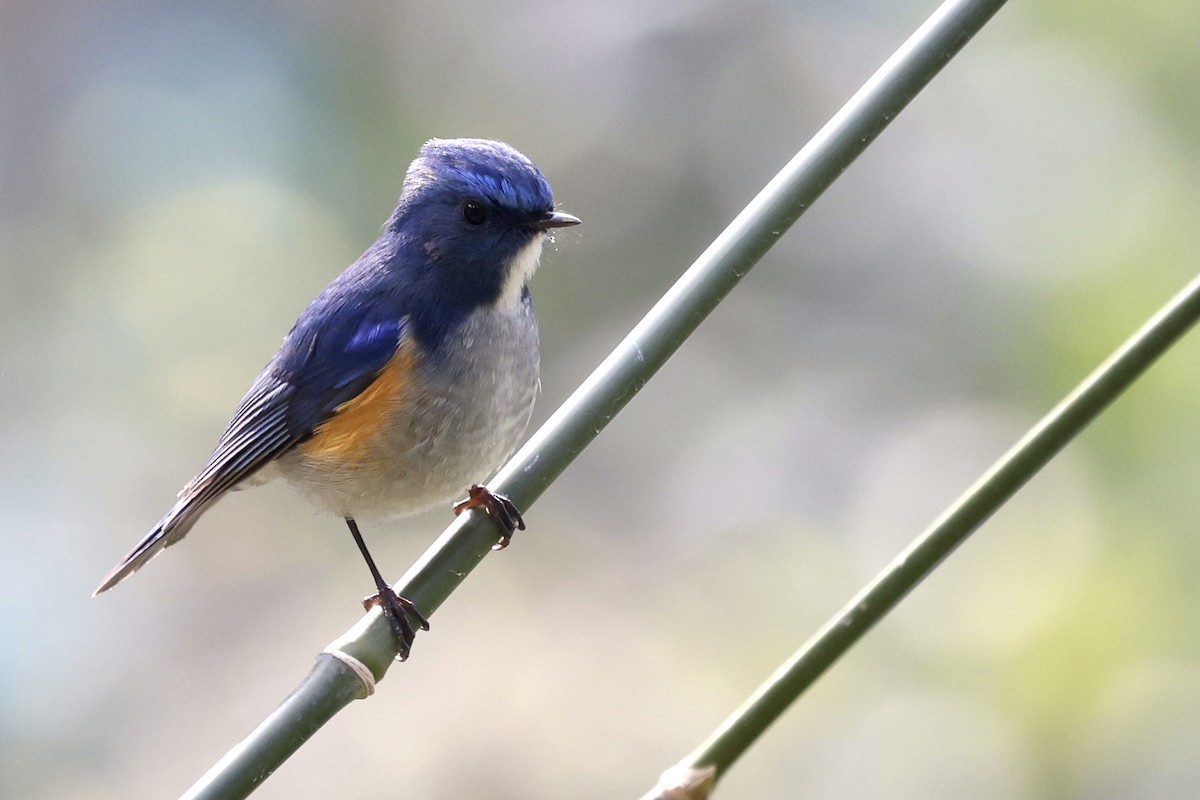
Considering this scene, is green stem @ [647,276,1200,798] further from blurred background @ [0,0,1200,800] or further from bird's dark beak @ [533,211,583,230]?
blurred background @ [0,0,1200,800]

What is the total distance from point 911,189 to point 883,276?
305mm

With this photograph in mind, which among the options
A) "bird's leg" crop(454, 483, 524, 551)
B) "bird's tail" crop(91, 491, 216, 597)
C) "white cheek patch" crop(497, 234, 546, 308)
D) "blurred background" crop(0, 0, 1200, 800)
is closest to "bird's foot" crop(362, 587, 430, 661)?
"bird's leg" crop(454, 483, 524, 551)

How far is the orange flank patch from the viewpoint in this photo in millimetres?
2445

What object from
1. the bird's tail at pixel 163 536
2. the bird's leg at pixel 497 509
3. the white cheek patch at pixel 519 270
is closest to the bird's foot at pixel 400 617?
the bird's leg at pixel 497 509

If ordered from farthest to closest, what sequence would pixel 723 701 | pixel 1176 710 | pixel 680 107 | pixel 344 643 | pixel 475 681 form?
pixel 680 107 < pixel 475 681 < pixel 723 701 < pixel 1176 710 < pixel 344 643

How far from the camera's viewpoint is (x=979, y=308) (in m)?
4.02

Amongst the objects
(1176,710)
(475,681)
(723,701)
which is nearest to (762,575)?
(723,701)

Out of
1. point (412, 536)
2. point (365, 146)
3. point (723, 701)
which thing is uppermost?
point (365, 146)

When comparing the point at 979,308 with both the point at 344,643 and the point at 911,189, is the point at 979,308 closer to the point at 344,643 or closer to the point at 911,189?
the point at 911,189

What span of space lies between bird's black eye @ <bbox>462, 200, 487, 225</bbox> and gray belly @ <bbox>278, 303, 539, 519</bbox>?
168mm

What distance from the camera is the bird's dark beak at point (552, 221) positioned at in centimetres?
241

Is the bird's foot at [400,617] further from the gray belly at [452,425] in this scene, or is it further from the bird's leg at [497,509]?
the gray belly at [452,425]

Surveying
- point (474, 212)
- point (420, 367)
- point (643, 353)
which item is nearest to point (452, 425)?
point (420, 367)

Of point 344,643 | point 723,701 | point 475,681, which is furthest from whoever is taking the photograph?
point 475,681
